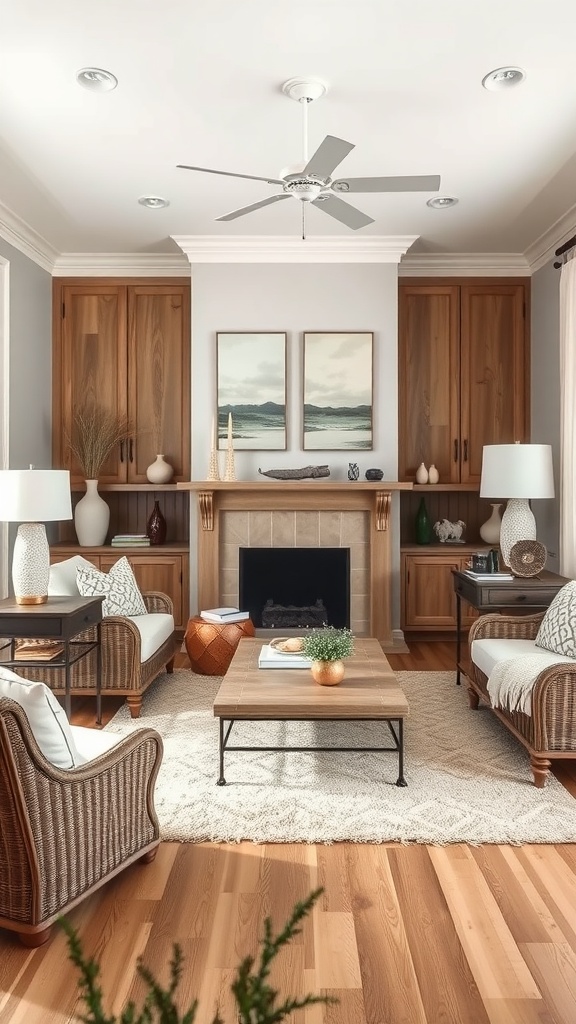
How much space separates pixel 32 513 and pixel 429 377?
3.50 meters

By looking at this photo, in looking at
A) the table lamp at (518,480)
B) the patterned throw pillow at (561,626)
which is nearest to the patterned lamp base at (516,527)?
the table lamp at (518,480)

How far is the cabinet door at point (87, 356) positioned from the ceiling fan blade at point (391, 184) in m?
3.15

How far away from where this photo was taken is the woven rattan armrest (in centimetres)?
391

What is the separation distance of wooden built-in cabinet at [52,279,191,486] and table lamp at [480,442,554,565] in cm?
259

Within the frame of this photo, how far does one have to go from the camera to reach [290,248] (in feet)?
17.6

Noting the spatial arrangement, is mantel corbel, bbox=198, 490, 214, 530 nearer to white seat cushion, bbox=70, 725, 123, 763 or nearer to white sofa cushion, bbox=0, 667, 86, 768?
white seat cushion, bbox=70, 725, 123, 763

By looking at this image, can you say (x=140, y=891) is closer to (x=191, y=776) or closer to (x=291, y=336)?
(x=191, y=776)

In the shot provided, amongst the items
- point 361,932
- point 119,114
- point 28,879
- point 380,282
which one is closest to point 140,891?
point 28,879

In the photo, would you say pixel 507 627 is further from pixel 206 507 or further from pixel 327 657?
pixel 206 507

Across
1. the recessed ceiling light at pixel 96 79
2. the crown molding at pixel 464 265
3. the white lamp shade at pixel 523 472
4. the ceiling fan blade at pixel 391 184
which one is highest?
the crown molding at pixel 464 265

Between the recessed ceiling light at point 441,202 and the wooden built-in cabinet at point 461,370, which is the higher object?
the recessed ceiling light at point 441,202

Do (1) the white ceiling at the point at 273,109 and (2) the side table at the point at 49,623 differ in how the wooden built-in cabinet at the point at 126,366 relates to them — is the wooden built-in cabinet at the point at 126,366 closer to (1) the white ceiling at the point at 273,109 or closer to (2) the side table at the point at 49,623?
(1) the white ceiling at the point at 273,109

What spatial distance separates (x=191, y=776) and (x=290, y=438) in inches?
116

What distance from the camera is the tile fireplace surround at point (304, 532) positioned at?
539 centimetres
